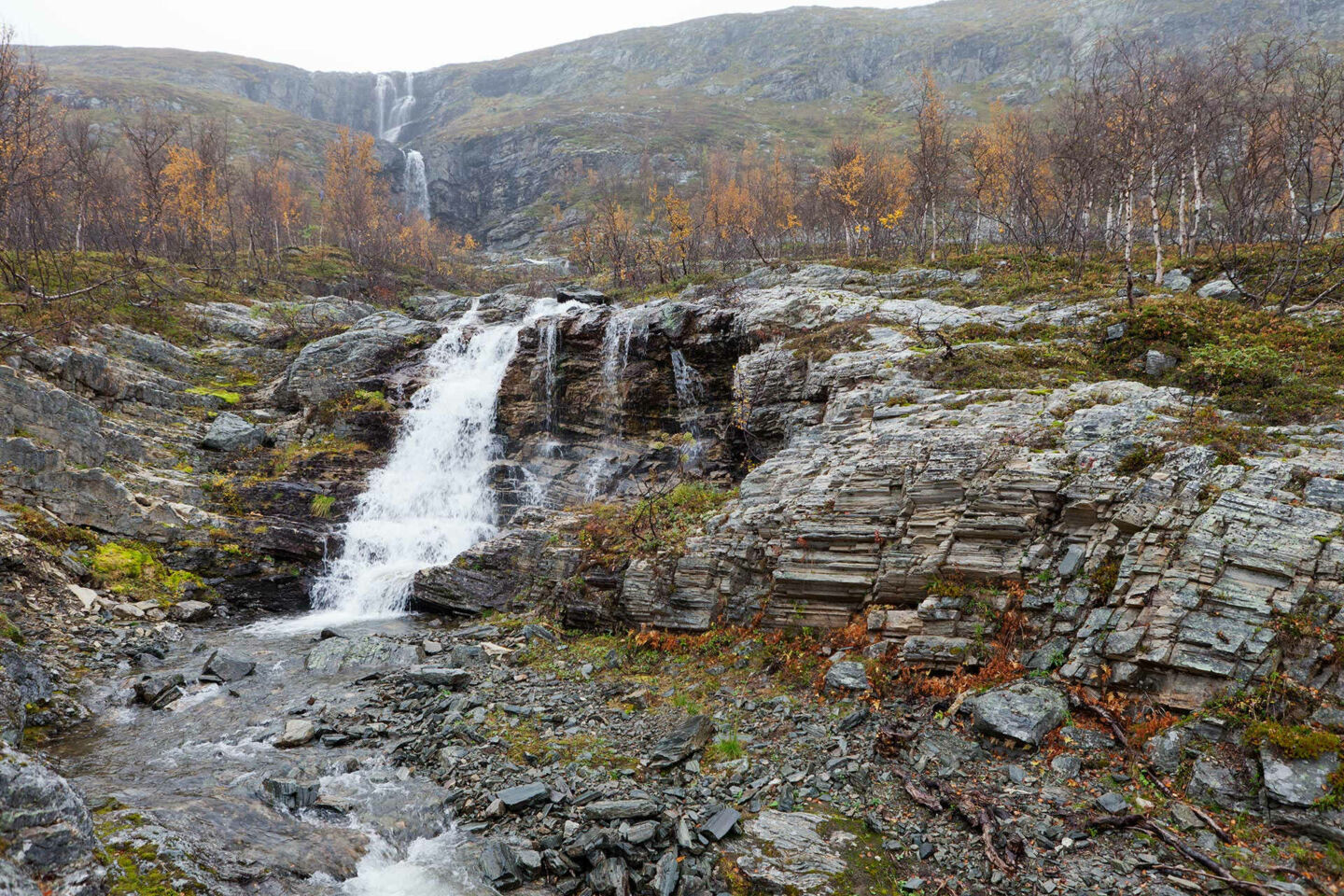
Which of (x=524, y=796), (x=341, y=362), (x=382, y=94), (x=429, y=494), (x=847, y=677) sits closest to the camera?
(x=524, y=796)

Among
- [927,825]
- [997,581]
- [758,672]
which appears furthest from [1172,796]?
[758,672]

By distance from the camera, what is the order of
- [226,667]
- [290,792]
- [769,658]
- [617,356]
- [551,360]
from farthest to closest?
[551,360]
[617,356]
[226,667]
[769,658]
[290,792]

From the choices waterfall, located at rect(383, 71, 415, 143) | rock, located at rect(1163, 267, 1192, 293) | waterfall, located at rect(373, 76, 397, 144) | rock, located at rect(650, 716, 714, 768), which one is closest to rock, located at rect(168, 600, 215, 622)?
rock, located at rect(650, 716, 714, 768)

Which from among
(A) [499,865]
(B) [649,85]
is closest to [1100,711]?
(A) [499,865]

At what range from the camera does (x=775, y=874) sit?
19.7 ft

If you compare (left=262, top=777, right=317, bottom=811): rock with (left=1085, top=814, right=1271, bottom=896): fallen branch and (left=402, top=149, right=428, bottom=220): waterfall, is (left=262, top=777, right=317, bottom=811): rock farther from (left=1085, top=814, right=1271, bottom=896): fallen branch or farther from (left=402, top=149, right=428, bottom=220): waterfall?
(left=402, top=149, right=428, bottom=220): waterfall

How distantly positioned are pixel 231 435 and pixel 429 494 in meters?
7.30

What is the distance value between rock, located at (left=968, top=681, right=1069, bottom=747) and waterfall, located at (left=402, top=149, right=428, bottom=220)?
327 ft

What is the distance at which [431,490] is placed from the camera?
22.4 metres

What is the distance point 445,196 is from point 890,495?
103m

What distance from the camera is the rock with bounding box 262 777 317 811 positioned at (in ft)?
25.2

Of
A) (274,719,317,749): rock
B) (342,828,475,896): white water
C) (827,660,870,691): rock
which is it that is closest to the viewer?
(342,828,475,896): white water

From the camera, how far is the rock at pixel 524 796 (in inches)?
293

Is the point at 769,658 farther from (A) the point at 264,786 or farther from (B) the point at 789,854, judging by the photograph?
(A) the point at 264,786
